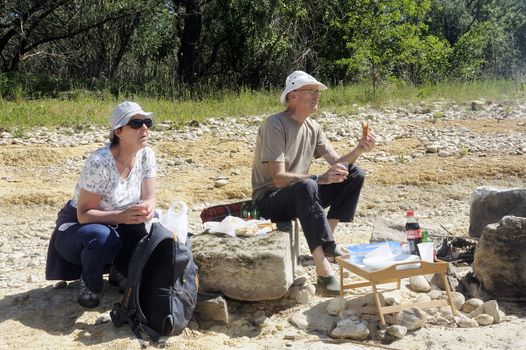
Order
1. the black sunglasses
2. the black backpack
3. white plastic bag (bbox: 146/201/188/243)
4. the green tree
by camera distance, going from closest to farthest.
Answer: the black backpack, the black sunglasses, white plastic bag (bbox: 146/201/188/243), the green tree

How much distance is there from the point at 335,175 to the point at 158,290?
163 cm

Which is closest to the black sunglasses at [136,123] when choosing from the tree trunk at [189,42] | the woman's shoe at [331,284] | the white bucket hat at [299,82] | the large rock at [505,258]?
the white bucket hat at [299,82]

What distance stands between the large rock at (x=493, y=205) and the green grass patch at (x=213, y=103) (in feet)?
21.3

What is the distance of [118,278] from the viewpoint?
4.48m

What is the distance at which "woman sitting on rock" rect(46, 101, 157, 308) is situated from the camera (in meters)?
4.19

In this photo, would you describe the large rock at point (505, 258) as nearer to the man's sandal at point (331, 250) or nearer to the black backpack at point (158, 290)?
the man's sandal at point (331, 250)

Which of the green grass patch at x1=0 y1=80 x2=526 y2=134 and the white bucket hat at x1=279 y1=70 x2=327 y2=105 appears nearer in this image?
the white bucket hat at x1=279 y1=70 x2=327 y2=105

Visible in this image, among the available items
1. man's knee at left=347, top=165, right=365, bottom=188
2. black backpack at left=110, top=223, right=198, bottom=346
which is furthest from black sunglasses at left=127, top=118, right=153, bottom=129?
man's knee at left=347, top=165, right=365, bottom=188

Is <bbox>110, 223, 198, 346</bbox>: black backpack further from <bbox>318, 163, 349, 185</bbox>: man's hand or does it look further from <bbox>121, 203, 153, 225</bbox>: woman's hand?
<bbox>318, 163, 349, 185</bbox>: man's hand

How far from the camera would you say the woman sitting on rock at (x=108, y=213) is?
4188mm

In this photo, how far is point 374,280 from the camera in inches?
161

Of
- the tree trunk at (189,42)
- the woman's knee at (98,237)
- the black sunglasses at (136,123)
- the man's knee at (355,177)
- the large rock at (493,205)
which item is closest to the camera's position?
the woman's knee at (98,237)

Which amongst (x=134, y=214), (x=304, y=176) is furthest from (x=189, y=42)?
(x=134, y=214)

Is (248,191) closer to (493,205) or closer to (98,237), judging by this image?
(493,205)
